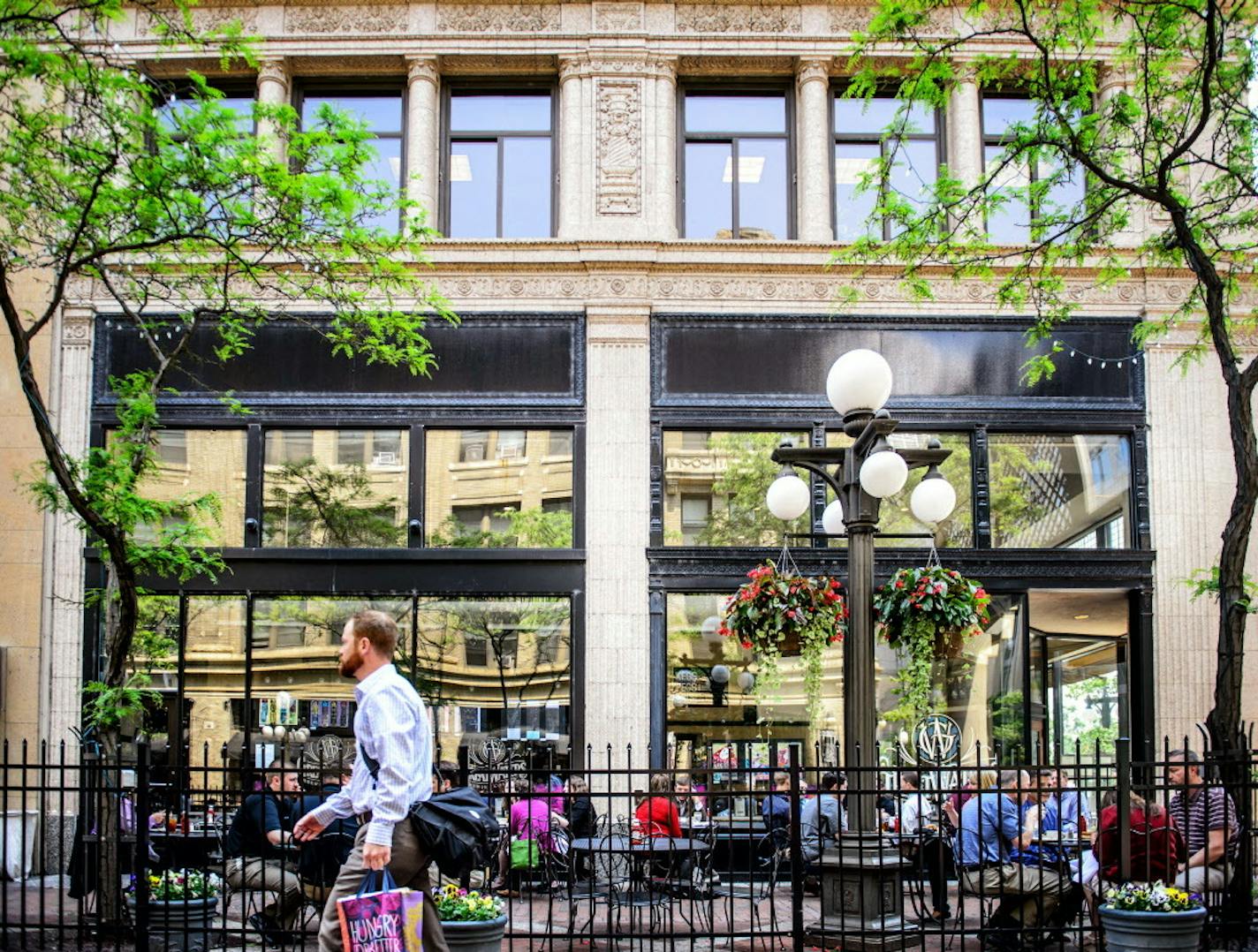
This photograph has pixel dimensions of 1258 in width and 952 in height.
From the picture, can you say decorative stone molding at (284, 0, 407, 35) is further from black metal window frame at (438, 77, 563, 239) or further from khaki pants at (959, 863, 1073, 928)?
khaki pants at (959, 863, 1073, 928)

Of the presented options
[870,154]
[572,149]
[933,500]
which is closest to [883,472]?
[933,500]

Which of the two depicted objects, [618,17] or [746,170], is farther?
[746,170]

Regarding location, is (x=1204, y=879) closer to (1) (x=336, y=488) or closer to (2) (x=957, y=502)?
(2) (x=957, y=502)

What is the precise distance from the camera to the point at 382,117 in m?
18.9

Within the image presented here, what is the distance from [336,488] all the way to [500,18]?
665cm

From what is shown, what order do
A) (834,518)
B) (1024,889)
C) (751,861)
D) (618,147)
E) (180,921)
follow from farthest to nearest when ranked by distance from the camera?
(618,147) → (834,518) → (1024,889) → (180,921) → (751,861)

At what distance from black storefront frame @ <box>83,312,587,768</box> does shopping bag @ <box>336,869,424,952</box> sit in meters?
10.6

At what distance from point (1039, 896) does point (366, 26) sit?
14.0 meters

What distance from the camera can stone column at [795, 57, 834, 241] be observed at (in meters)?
18.1

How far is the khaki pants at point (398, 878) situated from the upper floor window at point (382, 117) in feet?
42.3

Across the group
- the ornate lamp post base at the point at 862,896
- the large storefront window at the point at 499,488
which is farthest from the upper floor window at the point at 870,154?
the ornate lamp post base at the point at 862,896

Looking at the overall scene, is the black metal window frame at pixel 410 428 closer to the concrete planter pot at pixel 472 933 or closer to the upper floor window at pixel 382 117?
the upper floor window at pixel 382 117

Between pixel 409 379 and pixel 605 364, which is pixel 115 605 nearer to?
pixel 409 379

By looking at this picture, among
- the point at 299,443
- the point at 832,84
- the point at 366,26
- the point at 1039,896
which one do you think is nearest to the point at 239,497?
the point at 299,443
